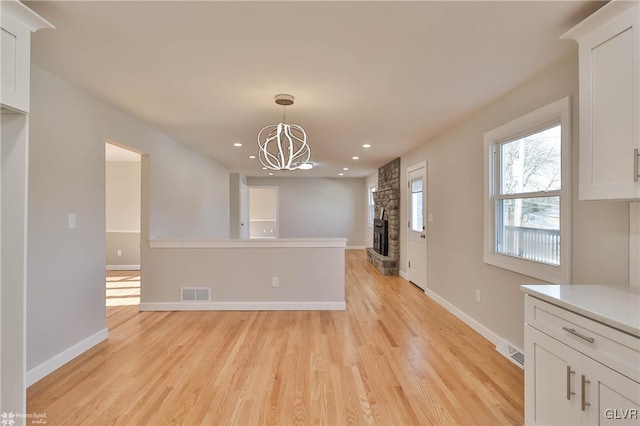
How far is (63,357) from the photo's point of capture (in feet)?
8.31

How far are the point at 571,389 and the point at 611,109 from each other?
1387mm

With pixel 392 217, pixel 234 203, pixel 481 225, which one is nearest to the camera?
pixel 481 225

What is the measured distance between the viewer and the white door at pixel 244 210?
9117 millimetres

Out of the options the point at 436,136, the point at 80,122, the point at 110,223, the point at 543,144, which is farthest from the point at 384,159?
the point at 110,223

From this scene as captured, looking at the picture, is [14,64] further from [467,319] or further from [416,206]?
[416,206]

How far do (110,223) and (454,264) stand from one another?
6.77 meters

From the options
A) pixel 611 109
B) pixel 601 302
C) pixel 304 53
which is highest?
pixel 304 53

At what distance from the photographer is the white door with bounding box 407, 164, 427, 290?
4.87 metres

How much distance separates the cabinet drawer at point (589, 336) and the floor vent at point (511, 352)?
1101 millimetres

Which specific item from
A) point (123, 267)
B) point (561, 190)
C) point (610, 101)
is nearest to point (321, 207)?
point (123, 267)

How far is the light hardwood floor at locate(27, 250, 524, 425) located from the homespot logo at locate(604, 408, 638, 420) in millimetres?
734

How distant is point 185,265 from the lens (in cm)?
393

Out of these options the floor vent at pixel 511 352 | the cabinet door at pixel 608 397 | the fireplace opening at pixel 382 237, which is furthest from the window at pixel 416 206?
the cabinet door at pixel 608 397

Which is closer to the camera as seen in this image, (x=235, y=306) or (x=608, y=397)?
(x=608, y=397)
